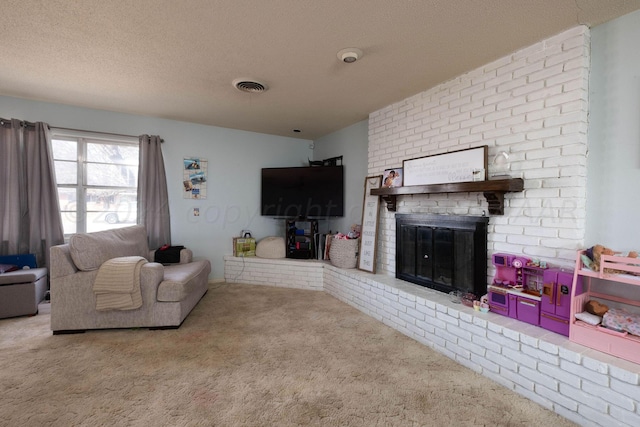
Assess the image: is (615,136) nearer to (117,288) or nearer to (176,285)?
(176,285)

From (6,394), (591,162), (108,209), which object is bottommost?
(6,394)

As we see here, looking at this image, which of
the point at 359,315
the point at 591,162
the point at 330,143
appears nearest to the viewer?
the point at 591,162

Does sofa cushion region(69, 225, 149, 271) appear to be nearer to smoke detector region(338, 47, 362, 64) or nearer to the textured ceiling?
the textured ceiling

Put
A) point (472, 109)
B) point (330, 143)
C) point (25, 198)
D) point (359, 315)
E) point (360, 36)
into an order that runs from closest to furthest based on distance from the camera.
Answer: point (360, 36), point (472, 109), point (359, 315), point (25, 198), point (330, 143)

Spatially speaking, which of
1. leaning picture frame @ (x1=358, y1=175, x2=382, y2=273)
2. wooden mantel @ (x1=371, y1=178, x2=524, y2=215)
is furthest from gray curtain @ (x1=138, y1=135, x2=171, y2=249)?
wooden mantel @ (x1=371, y1=178, x2=524, y2=215)

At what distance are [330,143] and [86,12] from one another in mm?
3276

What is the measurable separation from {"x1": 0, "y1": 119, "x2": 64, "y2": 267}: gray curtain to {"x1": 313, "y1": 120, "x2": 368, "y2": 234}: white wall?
354 cm

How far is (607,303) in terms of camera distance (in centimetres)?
175

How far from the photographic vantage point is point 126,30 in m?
1.92

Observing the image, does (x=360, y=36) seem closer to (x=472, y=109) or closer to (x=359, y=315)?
(x=472, y=109)

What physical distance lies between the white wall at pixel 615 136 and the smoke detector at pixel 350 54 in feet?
4.87

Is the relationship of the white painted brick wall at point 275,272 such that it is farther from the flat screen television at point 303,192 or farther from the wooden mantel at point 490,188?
the wooden mantel at point 490,188

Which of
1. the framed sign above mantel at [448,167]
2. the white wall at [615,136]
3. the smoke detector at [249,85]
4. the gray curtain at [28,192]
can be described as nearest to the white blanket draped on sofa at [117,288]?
the gray curtain at [28,192]

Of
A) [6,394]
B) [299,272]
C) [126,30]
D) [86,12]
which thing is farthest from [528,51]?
[6,394]
